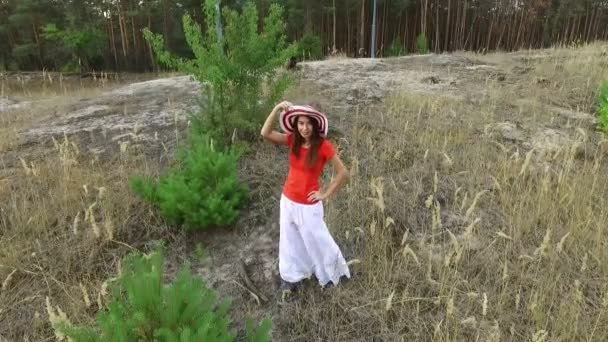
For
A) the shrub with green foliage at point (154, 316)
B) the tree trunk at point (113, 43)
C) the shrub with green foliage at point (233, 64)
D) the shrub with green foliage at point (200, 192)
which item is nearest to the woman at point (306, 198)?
the shrub with green foliage at point (200, 192)

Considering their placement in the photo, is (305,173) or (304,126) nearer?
(304,126)

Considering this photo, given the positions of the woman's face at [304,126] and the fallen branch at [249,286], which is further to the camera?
the fallen branch at [249,286]

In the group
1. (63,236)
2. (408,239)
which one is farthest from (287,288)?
(63,236)

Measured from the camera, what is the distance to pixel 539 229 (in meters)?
3.71

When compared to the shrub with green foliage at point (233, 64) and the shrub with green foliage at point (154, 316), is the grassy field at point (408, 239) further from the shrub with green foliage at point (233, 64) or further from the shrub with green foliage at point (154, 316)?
the shrub with green foliage at point (154, 316)

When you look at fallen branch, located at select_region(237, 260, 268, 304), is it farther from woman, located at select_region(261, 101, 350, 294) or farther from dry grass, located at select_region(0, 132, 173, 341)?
dry grass, located at select_region(0, 132, 173, 341)

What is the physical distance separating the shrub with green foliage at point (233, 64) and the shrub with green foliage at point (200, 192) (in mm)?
851

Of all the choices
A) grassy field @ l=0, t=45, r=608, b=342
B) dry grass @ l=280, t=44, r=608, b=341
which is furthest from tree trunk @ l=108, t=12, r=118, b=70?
dry grass @ l=280, t=44, r=608, b=341

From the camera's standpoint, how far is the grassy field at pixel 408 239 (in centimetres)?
297

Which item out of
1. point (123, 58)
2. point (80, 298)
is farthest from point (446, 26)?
point (80, 298)

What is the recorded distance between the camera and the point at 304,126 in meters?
2.84

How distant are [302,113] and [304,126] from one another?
83 mm

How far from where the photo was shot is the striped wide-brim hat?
281 cm

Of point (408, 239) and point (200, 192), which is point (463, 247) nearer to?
point (408, 239)
